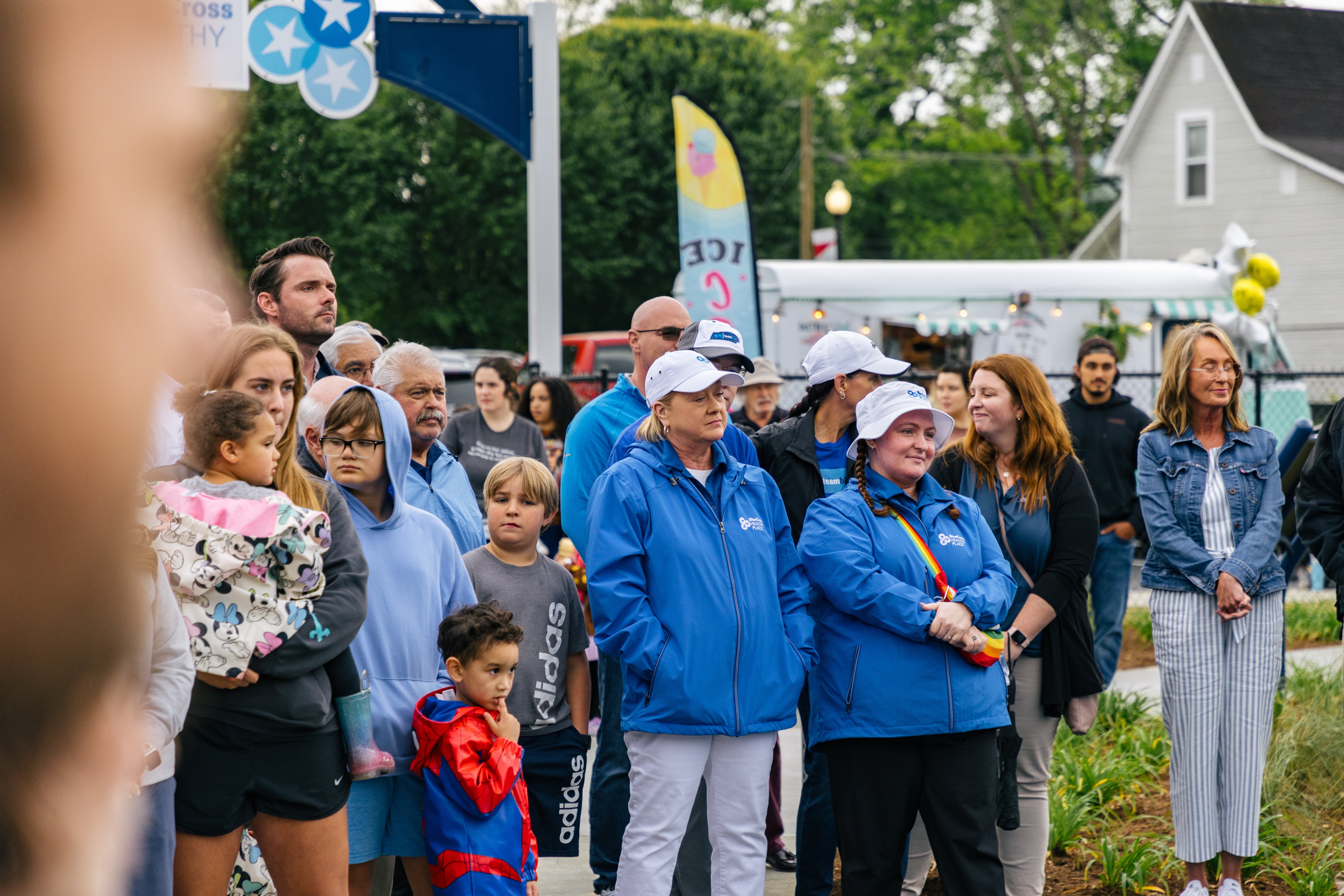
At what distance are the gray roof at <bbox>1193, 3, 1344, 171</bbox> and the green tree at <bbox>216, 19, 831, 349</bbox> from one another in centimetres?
1099

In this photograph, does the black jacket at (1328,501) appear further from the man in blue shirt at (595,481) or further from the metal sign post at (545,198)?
the metal sign post at (545,198)

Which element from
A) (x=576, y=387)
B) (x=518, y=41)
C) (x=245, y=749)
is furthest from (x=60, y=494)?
(x=576, y=387)

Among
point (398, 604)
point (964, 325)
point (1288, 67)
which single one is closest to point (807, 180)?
point (1288, 67)

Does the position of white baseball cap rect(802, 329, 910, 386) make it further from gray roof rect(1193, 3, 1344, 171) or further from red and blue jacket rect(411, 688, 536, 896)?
gray roof rect(1193, 3, 1344, 171)

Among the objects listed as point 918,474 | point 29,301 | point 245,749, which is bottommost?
point 245,749

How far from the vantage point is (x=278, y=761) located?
3.20m

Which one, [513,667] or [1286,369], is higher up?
[1286,369]

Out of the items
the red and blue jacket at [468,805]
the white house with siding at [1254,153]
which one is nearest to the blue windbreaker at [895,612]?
the red and blue jacket at [468,805]

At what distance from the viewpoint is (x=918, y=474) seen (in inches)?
169

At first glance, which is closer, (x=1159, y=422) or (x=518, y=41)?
(x=1159, y=422)

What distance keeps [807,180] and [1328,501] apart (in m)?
25.4

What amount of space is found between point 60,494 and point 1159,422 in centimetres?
516

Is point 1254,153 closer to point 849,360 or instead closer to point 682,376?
point 849,360

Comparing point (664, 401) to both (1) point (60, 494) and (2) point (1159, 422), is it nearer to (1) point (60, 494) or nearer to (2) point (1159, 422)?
(2) point (1159, 422)
